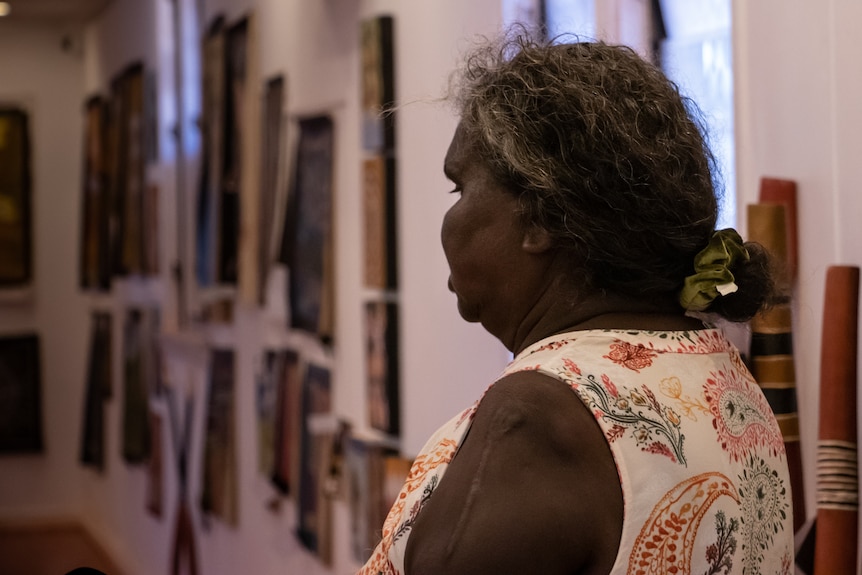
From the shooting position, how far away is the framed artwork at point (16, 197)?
7.68 meters

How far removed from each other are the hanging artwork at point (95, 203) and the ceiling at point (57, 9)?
533 millimetres

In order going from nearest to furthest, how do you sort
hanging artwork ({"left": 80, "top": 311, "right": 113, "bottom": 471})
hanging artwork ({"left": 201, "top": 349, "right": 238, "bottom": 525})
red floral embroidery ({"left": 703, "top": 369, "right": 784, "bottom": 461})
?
A: 1. red floral embroidery ({"left": 703, "top": 369, "right": 784, "bottom": 461})
2. hanging artwork ({"left": 201, "top": 349, "right": 238, "bottom": 525})
3. hanging artwork ({"left": 80, "top": 311, "right": 113, "bottom": 471})

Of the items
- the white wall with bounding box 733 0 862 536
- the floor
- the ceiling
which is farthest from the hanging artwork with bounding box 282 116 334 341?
the ceiling

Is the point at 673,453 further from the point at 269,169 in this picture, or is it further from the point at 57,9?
the point at 57,9

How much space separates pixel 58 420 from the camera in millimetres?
7879

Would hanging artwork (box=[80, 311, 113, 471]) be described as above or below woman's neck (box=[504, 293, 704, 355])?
→ below

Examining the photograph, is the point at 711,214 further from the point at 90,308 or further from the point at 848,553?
the point at 90,308

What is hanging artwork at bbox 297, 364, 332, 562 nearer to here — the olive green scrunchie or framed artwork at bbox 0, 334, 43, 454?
the olive green scrunchie

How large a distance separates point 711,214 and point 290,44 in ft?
8.82

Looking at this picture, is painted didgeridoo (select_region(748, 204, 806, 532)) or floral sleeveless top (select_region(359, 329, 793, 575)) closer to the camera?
floral sleeveless top (select_region(359, 329, 793, 575))

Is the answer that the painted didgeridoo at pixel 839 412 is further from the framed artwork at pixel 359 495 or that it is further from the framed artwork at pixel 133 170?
the framed artwork at pixel 133 170

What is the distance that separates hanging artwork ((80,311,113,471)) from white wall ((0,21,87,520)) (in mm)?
858

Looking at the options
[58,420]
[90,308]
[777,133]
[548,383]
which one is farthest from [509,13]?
[58,420]

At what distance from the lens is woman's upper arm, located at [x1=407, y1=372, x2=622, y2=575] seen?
3.02 ft
